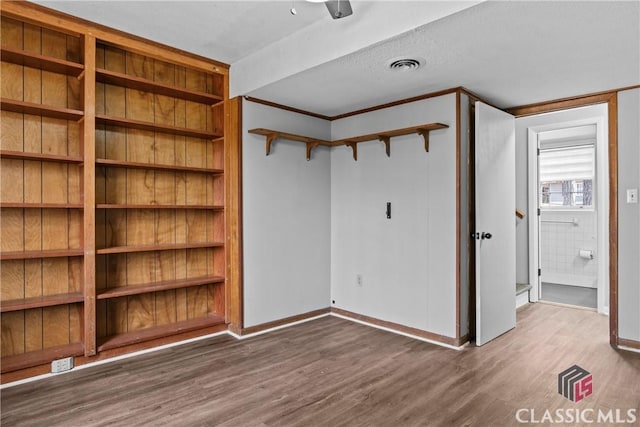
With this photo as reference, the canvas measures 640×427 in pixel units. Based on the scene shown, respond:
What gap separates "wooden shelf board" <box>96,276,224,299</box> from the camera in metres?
2.88

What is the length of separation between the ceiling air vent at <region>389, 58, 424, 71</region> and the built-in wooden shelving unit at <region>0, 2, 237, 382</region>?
1.60 metres

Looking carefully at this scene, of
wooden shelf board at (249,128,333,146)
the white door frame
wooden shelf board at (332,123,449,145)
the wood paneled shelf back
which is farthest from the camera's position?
the white door frame

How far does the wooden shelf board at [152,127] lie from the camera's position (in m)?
2.88

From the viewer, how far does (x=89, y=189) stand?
108 inches

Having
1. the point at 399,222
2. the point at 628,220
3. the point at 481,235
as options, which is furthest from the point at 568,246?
the point at 399,222

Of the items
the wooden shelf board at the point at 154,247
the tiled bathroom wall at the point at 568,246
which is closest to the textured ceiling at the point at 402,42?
the wooden shelf board at the point at 154,247

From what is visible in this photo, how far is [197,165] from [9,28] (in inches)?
62.5

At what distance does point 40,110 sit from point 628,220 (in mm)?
4589

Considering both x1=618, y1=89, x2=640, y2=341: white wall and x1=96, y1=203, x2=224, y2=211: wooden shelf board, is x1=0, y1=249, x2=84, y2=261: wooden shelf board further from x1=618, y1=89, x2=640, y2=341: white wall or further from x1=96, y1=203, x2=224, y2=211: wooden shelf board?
x1=618, y1=89, x2=640, y2=341: white wall

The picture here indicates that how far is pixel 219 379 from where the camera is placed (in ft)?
8.71

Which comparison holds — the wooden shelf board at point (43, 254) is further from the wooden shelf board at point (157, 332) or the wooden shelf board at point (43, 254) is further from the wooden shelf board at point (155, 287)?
the wooden shelf board at point (157, 332)

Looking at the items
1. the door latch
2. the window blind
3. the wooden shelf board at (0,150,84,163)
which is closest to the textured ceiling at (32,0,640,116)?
the wooden shelf board at (0,150,84,163)

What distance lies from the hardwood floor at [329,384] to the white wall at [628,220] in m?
0.31

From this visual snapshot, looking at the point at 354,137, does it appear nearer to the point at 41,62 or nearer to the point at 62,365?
the point at 41,62
